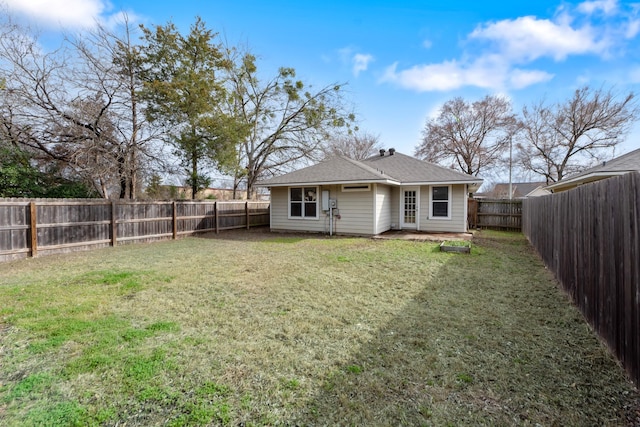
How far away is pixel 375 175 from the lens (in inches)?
421

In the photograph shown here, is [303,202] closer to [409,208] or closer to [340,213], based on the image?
[340,213]

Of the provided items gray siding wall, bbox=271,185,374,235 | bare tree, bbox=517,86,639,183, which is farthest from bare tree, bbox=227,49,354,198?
bare tree, bbox=517,86,639,183

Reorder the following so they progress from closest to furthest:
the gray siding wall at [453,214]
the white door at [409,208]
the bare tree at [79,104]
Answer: the bare tree at [79,104], the gray siding wall at [453,214], the white door at [409,208]

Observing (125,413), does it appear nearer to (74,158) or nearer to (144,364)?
(144,364)

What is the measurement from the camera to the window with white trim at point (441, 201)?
38.7 feet

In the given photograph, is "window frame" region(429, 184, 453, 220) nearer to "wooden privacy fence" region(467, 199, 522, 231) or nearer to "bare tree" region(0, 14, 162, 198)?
"wooden privacy fence" region(467, 199, 522, 231)

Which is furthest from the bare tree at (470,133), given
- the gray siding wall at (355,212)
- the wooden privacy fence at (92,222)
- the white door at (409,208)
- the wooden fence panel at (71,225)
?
the wooden fence panel at (71,225)

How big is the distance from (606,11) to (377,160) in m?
9.25

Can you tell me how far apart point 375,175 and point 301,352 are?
28.2 feet

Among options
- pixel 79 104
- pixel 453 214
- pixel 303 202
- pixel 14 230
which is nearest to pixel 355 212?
pixel 303 202

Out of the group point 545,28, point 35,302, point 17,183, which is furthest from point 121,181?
point 545,28

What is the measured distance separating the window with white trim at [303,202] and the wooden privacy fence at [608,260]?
28.2ft

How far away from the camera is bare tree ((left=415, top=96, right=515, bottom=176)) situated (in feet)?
81.6

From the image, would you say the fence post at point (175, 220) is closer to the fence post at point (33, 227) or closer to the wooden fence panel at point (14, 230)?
the fence post at point (33, 227)
